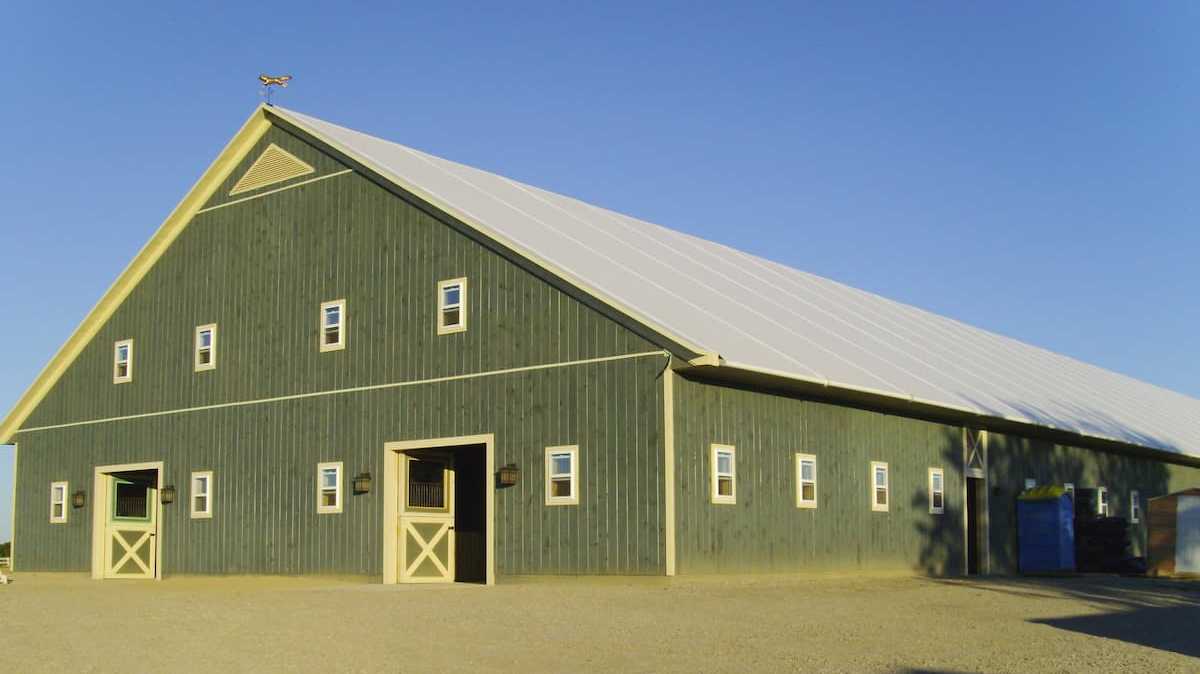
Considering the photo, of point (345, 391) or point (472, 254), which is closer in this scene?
point (472, 254)

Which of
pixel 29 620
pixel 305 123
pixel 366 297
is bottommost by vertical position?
pixel 29 620

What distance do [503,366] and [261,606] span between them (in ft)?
23.4

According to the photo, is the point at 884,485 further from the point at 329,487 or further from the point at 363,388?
the point at 329,487

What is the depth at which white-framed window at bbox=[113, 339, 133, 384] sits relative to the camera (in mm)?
31234

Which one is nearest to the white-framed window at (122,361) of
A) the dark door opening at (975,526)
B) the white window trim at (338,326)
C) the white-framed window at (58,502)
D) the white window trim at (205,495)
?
the white-framed window at (58,502)

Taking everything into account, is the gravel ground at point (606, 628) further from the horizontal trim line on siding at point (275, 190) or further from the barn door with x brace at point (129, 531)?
the horizontal trim line on siding at point (275, 190)

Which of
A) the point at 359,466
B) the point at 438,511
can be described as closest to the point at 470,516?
the point at 438,511

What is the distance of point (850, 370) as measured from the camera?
26438 millimetres

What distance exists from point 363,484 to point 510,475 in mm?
3692

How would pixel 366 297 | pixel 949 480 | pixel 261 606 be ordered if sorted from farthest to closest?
pixel 949 480 → pixel 366 297 → pixel 261 606

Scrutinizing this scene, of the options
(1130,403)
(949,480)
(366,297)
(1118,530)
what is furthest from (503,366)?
(1130,403)

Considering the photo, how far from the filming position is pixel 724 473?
23.5 meters

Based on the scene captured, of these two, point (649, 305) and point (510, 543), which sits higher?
point (649, 305)

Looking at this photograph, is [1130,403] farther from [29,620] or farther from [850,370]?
[29,620]
